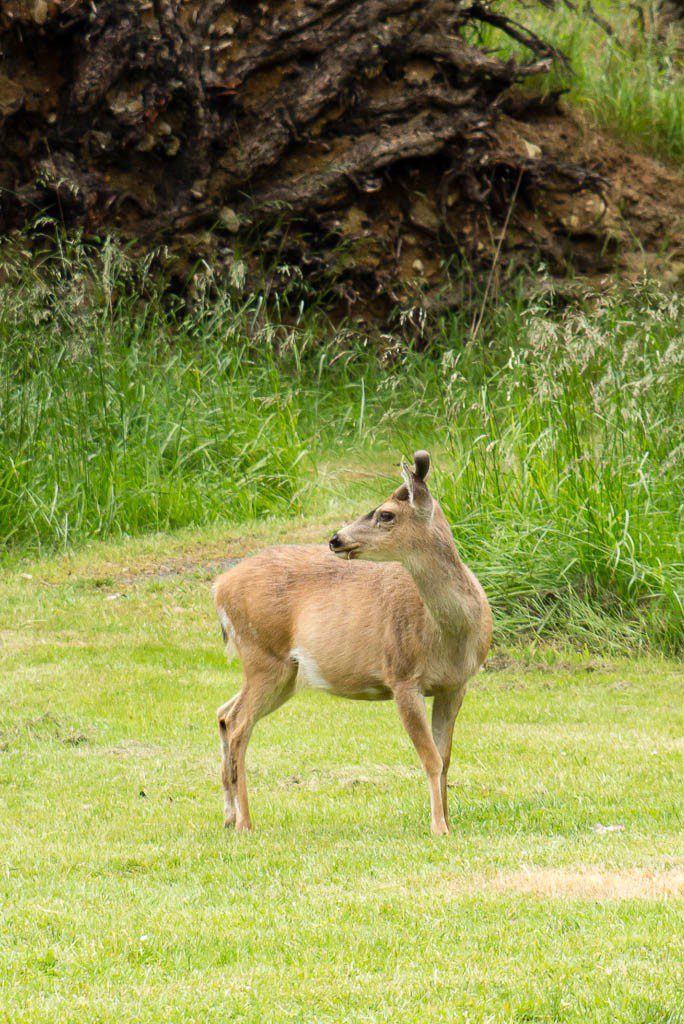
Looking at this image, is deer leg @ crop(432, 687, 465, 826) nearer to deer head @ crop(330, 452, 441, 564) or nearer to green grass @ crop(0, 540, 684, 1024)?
green grass @ crop(0, 540, 684, 1024)

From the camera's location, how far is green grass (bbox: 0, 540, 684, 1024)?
158 inches

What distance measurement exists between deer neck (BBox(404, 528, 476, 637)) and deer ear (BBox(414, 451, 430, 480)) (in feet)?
0.97

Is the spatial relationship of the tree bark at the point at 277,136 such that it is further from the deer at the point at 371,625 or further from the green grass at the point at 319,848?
the deer at the point at 371,625

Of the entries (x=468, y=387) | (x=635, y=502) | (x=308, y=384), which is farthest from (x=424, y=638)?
(x=308, y=384)

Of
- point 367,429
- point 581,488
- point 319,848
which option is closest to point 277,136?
point 367,429

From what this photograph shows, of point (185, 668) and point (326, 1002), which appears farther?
point (185, 668)

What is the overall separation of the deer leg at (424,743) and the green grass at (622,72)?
509 inches

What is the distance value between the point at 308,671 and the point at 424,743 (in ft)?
2.24

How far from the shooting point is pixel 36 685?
339 inches

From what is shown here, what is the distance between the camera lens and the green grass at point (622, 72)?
59.4ft

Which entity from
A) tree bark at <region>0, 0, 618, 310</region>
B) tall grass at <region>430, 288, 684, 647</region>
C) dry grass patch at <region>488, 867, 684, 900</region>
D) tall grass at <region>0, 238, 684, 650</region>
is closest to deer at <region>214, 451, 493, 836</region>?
dry grass patch at <region>488, 867, 684, 900</region>

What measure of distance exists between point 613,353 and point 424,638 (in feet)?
19.8

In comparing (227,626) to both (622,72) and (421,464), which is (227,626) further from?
(622,72)

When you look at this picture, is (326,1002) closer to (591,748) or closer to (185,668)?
(591,748)
